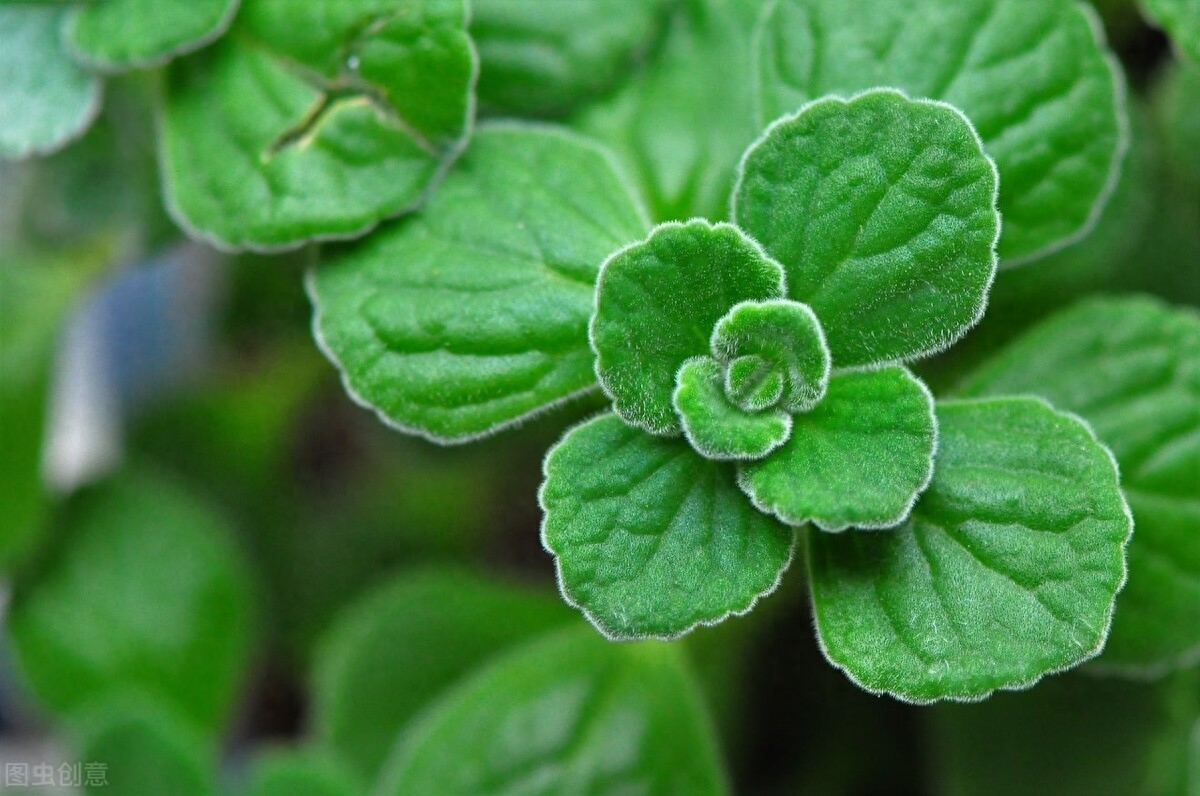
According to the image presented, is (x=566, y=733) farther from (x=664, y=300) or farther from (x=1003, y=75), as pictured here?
(x=1003, y=75)

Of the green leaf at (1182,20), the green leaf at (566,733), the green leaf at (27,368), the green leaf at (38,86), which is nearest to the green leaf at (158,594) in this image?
the green leaf at (27,368)

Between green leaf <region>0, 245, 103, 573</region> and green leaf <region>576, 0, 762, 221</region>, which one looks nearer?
green leaf <region>576, 0, 762, 221</region>

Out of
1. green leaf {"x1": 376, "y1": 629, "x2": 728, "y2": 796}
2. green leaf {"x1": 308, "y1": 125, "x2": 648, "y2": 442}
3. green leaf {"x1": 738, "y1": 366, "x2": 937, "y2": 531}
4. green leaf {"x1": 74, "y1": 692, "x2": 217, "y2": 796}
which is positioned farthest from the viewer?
green leaf {"x1": 74, "y1": 692, "x2": 217, "y2": 796}

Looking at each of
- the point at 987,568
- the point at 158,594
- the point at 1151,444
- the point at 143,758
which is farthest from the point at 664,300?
the point at 158,594

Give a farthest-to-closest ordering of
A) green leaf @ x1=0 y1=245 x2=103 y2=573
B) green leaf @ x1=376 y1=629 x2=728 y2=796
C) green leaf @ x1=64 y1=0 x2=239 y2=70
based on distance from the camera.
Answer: green leaf @ x1=0 y1=245 x2=103 y2=573 < green leaf @ x1=376 y1=629 x2=728 y2=796 < green leaf @ x1=64 y1=0 x2=239 y2=70

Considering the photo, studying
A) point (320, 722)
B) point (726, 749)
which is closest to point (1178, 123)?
point (726, 749)

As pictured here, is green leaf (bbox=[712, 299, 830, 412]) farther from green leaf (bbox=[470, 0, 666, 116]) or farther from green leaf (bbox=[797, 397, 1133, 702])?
green leaf (bbox=[470, 0, 666, 116])

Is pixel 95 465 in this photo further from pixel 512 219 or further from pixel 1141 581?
pixel 1141 581

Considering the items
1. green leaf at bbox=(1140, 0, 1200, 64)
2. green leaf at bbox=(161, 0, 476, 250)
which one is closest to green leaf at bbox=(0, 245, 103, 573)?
green leaf at bbox=(161, 0, 476, 250)
